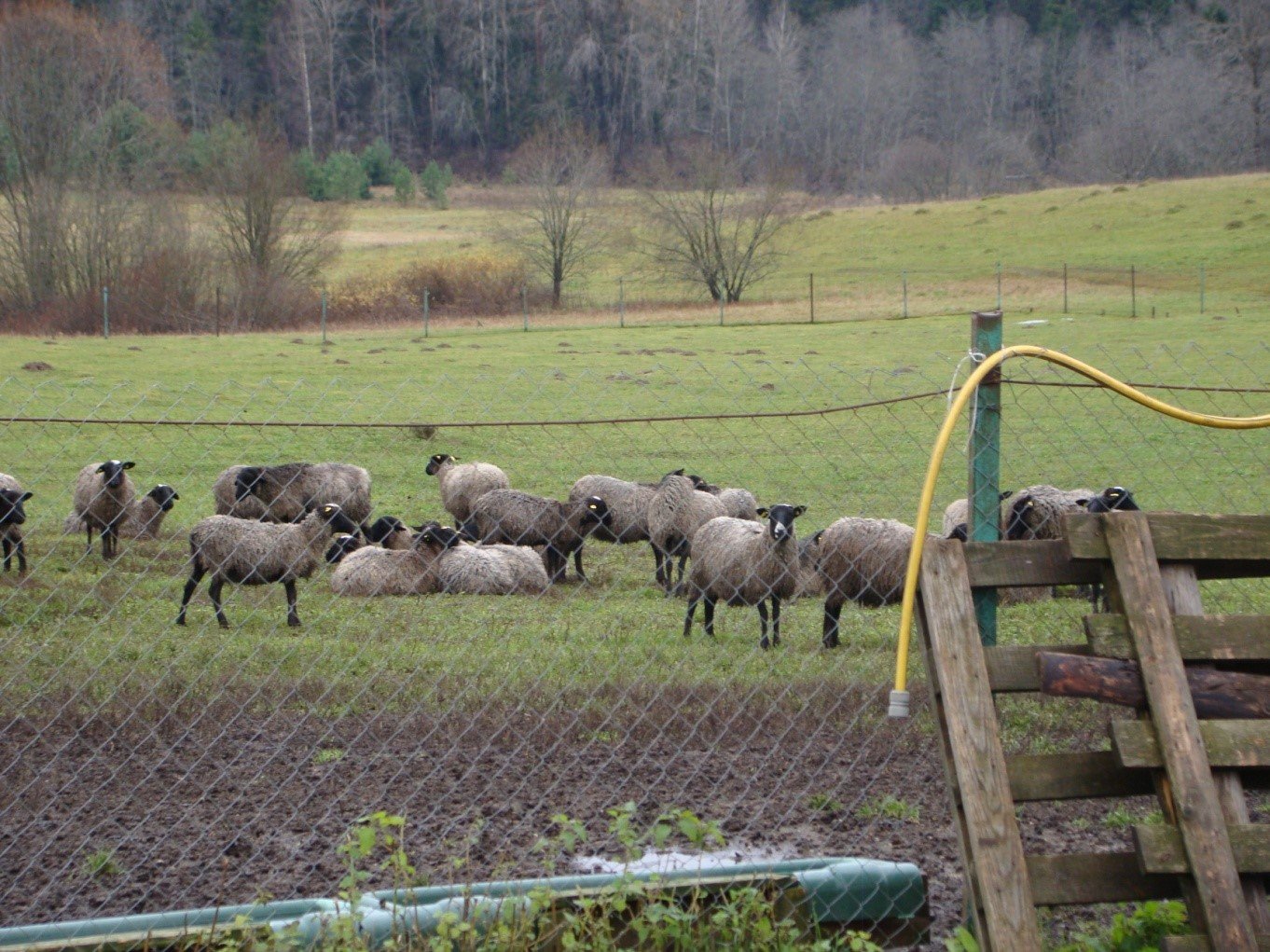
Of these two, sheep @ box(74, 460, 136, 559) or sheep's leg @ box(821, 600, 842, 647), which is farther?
sheep @ box(74, 460, 136, 559)

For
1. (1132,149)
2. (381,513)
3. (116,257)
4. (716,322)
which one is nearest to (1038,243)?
(716,322)

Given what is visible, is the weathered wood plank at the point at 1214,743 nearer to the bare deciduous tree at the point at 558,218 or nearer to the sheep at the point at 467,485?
the sheep at the point at 467,485

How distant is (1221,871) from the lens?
11.1ft

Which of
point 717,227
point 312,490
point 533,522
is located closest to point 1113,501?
point 533,522

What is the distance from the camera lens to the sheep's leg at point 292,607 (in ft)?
34.0

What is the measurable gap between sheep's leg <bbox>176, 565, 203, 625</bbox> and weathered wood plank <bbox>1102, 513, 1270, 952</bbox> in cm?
812

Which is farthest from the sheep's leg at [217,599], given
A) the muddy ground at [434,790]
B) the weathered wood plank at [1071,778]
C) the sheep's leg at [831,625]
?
the weathered wood plank at [1071,778]

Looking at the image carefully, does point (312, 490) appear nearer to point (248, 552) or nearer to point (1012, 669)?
point (248, 552)

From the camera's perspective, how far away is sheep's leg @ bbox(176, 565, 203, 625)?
396 inches

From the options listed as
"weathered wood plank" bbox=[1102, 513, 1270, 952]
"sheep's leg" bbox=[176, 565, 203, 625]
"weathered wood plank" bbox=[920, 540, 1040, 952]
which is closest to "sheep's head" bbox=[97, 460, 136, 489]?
"sheep's leg" bbox=[176, 565, 203, 625]

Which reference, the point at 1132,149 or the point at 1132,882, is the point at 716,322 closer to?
the point at 1132,882

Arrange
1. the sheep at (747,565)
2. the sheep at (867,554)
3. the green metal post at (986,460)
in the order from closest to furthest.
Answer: the green metal post at (986,460) < the sheep at (747,565) < the sheep at (867,554)

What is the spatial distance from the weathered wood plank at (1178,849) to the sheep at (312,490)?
1193 centimetres

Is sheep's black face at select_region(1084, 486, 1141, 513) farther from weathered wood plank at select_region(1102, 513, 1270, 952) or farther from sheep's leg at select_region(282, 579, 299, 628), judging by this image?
weathered wood plank at select_region(1102, 513, 1270, 952)
